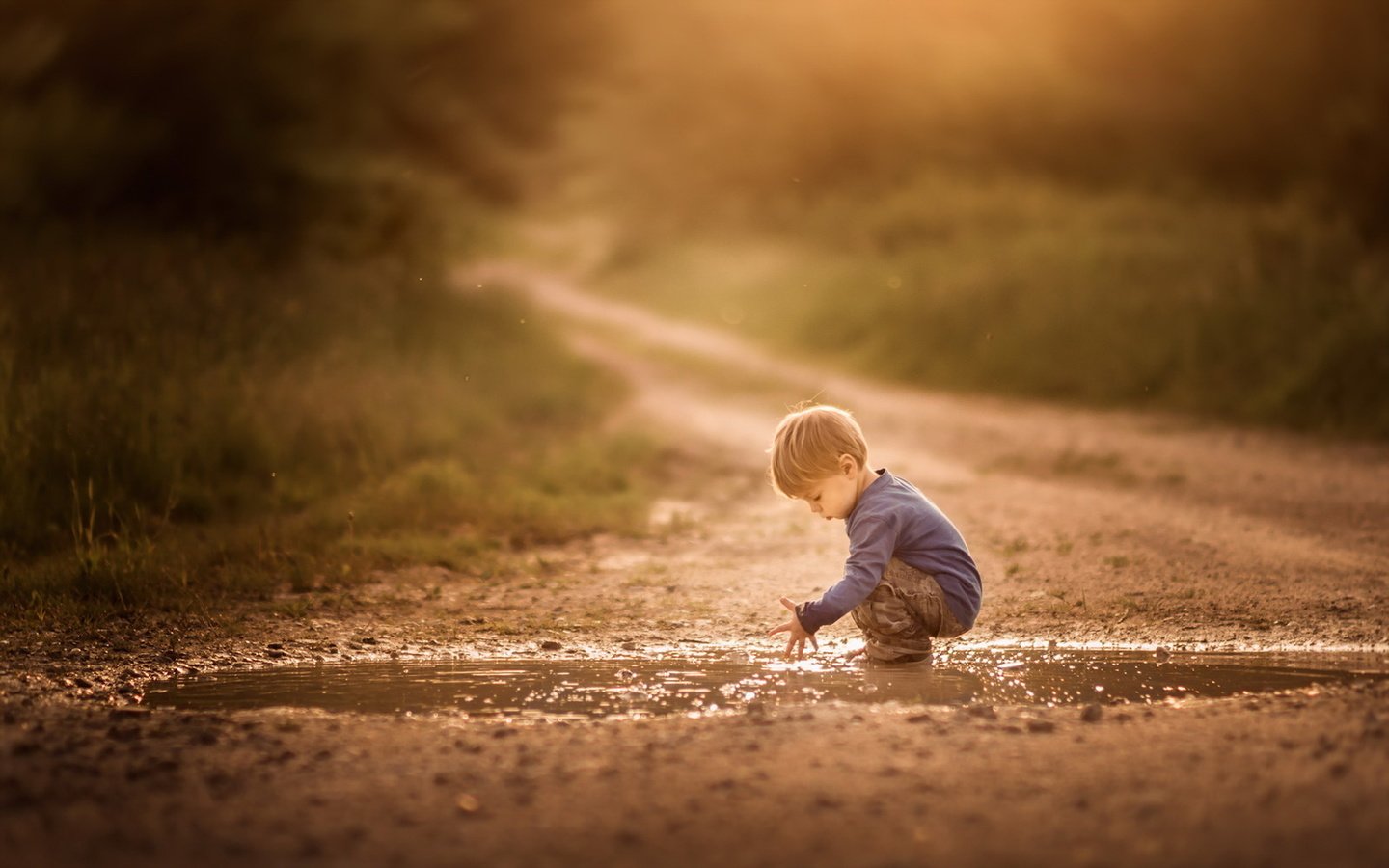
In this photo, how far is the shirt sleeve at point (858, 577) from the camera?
498 cm

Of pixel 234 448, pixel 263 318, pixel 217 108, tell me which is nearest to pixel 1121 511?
pixel 234 448

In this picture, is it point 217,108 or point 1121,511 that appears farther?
point 217,108

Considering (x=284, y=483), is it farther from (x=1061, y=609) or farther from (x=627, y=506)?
(x=1061, y=609)

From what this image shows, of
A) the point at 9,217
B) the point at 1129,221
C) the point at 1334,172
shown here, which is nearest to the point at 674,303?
the point at 1129,221

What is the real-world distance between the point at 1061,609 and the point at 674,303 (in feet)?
76.2

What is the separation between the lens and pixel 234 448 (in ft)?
28.2

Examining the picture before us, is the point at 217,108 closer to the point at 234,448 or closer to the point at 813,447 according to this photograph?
the point at 234,448

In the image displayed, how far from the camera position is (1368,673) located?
4828 mm

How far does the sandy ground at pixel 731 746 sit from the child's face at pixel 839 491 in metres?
0.69

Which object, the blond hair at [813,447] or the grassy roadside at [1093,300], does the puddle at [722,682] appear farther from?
the grassy roadside at [1093,300]

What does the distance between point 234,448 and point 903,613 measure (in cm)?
497

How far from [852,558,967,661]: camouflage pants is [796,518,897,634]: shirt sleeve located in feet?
0.24

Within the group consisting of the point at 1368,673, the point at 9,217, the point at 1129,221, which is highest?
the point at 1129,221

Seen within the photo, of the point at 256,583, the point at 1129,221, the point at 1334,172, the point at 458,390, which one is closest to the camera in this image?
the point at 256,583
